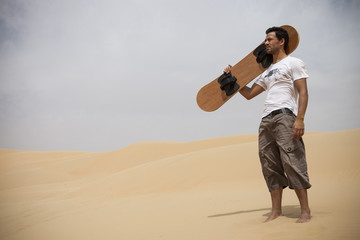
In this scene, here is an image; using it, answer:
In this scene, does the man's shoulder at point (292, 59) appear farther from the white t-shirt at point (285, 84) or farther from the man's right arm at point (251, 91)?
the man's right arm at point (251, 91)

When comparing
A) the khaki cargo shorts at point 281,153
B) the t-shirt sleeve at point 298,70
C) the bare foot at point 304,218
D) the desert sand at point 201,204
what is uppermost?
the t-shirt sleeve at point 298,70

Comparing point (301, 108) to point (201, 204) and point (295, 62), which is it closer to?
point (295, 62)

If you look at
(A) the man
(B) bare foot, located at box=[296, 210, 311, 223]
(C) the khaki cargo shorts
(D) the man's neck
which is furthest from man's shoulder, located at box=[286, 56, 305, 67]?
(B) bare foot, located at box=[296, 210, 311, 223]

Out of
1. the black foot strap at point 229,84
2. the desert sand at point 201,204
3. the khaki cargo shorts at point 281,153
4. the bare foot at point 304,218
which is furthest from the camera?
the black foot strap at point 229,84

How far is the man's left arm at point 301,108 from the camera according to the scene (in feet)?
10.9

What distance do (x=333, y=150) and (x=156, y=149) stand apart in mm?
17351

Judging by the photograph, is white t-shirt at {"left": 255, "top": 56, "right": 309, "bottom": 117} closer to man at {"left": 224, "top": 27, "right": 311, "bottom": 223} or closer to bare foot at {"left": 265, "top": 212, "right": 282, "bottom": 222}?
man at {"left": 224, "top": 27, "right": 311, "bottom": 223}

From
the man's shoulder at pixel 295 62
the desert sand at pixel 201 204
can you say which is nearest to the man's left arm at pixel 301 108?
the man's shoulder at pixel 295 62

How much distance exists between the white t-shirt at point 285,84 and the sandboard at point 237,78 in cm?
33

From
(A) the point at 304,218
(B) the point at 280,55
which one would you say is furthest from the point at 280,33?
(A) the point at 304,218

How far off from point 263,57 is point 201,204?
11.4 ft

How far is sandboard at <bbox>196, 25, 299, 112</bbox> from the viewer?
3818mm

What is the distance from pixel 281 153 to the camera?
11.3 feet

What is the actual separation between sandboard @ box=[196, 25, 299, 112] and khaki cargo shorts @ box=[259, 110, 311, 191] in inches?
27.2
